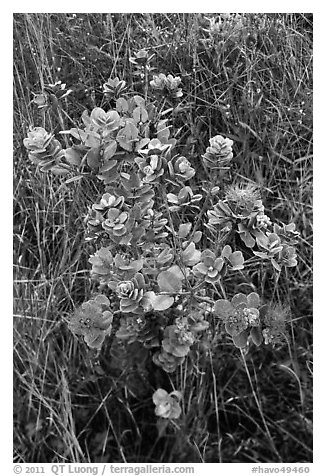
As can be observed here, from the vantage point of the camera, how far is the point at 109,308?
1.49m

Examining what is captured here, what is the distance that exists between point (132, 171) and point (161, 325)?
0.36 m

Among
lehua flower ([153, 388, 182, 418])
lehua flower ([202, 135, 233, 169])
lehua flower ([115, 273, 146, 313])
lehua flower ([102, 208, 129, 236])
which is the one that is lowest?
lehua flower ([153, 388, 182, 418])

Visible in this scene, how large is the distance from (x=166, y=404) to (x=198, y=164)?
59cm

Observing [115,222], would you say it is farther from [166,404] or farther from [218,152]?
[166,404]

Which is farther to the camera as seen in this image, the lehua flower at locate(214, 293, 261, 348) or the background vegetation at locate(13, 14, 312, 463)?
the background vegetation at locate(13, 14, 312, 463)

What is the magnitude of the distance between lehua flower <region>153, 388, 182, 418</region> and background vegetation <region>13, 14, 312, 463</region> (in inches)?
1.5

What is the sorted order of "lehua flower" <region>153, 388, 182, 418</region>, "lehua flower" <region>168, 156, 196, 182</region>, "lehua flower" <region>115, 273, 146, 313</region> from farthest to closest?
1. "lehua flower" <region>153, 388, 182, 418</region>
2. "lehua flower" <region>168, 156, 196, 182</region>
3. "lehua flower" <region>115, 273, 146, 313</region>

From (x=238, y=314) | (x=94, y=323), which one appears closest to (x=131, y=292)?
(x=94, y=323)

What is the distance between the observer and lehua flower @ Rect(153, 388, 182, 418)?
62.2 inches

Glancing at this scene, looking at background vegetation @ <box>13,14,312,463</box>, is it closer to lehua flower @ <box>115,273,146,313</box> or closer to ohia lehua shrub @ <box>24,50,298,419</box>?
ohia lehua shrub @ <box>24,50,298,419</box>

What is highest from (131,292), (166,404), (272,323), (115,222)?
(115,222)

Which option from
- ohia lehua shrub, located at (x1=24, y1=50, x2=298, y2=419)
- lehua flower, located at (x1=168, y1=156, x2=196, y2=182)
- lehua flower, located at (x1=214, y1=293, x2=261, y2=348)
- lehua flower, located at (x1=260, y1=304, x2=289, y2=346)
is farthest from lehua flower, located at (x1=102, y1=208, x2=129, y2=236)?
lehua flower, located at (x1=260, y1=304, x2=289, y2=346)

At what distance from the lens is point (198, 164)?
5.29ft

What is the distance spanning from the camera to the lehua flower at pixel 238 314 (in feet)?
4.73
